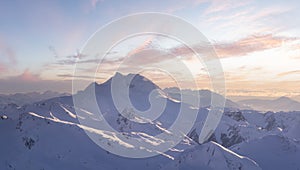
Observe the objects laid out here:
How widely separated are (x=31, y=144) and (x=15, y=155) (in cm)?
194

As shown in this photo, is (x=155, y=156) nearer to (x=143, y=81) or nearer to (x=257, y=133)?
(x=257, y=133)

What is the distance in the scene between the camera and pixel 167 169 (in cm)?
2473

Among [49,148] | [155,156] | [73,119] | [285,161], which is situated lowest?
[285,161]

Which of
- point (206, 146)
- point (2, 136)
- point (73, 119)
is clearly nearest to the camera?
point (206, 146)

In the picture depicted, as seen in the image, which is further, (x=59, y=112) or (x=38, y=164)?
Answer: (x=59, y=112)

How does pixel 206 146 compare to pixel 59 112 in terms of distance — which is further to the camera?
pixel 59 112

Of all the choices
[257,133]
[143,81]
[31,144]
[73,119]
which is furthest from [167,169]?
[143,81]

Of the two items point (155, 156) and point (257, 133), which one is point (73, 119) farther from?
point (257, 133)

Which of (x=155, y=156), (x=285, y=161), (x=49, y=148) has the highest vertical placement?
(x=49, y=148)

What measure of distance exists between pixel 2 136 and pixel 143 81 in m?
112

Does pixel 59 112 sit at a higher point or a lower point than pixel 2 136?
higher

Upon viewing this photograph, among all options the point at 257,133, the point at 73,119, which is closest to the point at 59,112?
the point at 73,119

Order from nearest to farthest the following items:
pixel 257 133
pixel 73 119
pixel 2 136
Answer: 1. pixel 2 136
2. pixel 73 119
3. pixel 257 133

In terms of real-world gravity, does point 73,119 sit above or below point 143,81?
below
